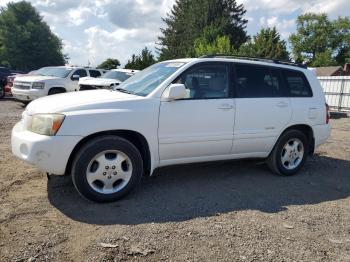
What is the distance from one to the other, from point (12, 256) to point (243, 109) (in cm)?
355

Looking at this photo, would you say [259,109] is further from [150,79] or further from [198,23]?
[198,23]

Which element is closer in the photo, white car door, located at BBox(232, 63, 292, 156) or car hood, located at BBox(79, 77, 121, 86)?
white car door, located at BBox(232, 63, 292, 156)

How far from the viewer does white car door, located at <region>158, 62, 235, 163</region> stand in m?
5.08

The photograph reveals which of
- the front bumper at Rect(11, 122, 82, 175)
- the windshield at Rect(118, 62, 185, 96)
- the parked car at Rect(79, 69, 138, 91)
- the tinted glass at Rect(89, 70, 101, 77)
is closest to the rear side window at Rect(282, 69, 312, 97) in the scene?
the windshield at Rect(118, 62, 185, 96)

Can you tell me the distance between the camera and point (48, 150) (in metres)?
4.39

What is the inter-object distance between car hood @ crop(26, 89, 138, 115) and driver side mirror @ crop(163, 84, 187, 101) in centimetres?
39

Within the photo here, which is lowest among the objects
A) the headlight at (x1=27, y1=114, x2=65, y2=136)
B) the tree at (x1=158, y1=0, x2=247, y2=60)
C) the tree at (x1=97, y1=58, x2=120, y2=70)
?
the headlight at (x1=27, y1=114, x2=65, y2=136)

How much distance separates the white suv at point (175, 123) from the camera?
452 cm

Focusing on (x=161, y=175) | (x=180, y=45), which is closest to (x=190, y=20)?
(x=180, y=45)

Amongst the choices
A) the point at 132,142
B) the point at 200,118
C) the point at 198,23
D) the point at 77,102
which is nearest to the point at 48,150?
the point at 77,102

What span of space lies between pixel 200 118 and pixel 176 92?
1.88ft

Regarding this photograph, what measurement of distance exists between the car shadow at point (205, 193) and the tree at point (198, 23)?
4558 cm

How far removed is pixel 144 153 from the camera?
5.04 meters

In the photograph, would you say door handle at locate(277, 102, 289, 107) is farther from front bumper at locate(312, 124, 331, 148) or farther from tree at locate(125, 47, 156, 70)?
tree at locate(125, 47, 156, 70)
